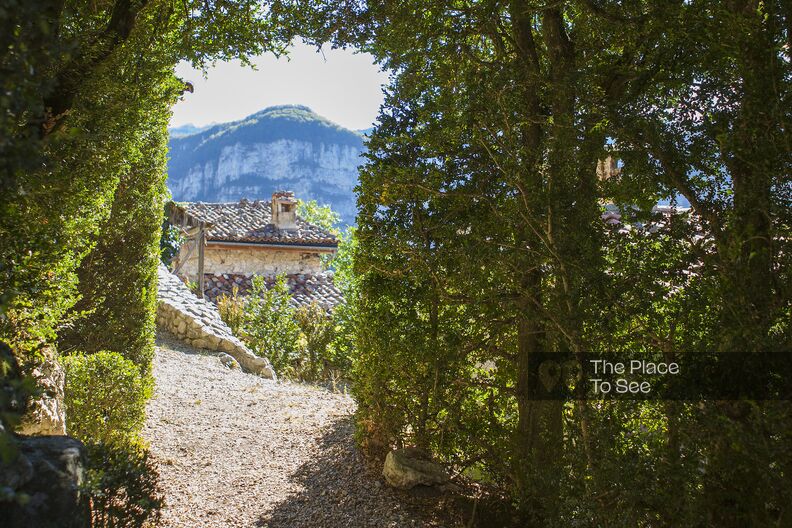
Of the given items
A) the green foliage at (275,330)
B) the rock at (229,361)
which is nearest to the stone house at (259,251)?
the green foliage at (275,330)

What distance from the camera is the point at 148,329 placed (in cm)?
719

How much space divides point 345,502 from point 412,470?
66 cm

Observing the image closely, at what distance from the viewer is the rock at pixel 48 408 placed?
12.8ft

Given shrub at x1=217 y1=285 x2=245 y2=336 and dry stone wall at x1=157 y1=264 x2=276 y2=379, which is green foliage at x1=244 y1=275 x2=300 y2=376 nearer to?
shrub at x1=217 y1=285 x2=245 y2=336

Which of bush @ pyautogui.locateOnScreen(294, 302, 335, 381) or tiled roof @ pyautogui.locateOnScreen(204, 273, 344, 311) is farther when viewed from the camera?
tiled roof @ pyautogui.locateOnScreen(204, 273, 344, 311)

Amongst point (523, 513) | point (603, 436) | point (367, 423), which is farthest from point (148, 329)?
point (603, 436)

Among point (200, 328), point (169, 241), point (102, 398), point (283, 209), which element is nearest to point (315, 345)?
point (200, 328)

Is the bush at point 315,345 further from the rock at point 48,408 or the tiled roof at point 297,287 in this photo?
the rock at point 48,408

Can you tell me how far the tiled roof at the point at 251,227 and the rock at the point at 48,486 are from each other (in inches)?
750

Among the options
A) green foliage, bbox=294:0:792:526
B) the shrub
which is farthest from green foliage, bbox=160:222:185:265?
green foliage, bbox=294:0:792:526

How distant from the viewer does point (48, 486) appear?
7.39ft

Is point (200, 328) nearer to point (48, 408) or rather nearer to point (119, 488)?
point (48, 408)

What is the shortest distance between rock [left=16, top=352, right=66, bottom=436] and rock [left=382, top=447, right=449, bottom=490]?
2.66m

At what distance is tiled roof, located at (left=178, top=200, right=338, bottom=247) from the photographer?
850 inches
